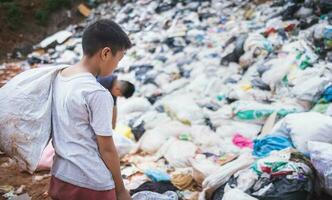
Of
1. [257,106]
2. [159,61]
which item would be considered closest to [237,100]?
[257,106]

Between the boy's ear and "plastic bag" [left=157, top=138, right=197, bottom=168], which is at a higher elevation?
the boy's ear

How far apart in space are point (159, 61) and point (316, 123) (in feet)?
12.8

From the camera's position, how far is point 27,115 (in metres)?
1.56

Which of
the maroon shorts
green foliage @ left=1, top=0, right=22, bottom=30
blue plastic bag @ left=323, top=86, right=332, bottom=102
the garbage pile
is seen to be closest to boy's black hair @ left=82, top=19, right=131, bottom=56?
the maroon shorts

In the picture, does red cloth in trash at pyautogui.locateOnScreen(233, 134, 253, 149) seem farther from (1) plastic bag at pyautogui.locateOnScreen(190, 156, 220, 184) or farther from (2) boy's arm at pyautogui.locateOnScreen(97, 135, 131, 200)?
(2) boy's arm at pyautogui.locateOnScreen(97, 135, 131, 200)

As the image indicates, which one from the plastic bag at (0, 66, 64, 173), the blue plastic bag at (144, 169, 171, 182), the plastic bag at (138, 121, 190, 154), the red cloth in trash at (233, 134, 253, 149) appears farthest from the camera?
the plastic bag at (138, 121, 190, 154)

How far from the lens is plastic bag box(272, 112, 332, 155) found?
271 centimetres

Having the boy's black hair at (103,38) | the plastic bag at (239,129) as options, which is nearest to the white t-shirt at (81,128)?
Result: the boy's black hair at (103,38)

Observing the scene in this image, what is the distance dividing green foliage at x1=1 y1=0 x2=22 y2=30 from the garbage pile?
1.97 m

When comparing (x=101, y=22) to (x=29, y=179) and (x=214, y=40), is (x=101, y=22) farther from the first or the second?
(x=214, y=40)

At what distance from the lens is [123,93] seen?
11.5 ft

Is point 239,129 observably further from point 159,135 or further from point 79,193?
point 79,193

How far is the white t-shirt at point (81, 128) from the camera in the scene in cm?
143

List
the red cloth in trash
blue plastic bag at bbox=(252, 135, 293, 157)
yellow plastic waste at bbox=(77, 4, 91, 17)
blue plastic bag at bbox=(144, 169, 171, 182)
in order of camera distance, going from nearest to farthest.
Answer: blue plastic bag at bbox=(252, 135, 293, 157) → blue plastic bag at bbox=(144, 169, 171, 182) → the red cloth in trash → yellow plastic waste at bbox=(77, 4, 91, 17)
